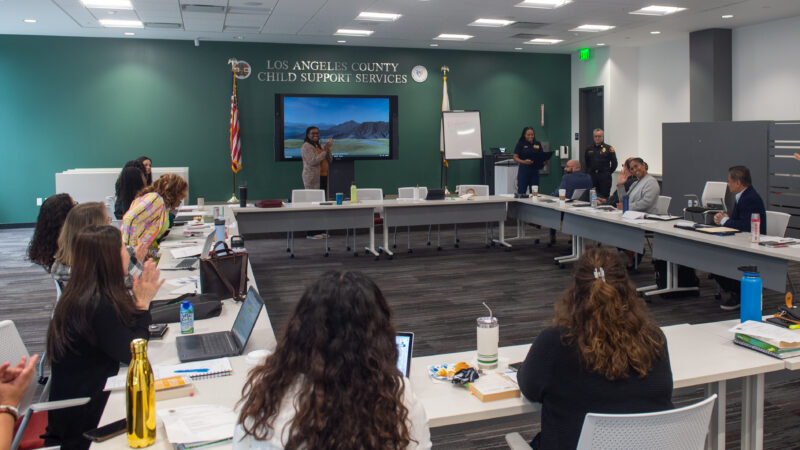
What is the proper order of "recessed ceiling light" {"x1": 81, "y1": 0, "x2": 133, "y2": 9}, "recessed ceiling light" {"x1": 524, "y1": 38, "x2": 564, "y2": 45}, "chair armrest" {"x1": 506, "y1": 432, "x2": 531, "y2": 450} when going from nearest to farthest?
"chair armrest" {"x1": 506, "y1": 432, "x2": 531, "y2": 450}, "recessed ceiling light" {"x1": 81, "y1": 0, "x2": 133, "y2": 9}, "recessed ceiling light" {"x1": 524, "y1": 38, "x2": 564, "y2": 45}

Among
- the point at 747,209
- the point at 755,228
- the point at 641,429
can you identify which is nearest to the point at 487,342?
the point at 641,429

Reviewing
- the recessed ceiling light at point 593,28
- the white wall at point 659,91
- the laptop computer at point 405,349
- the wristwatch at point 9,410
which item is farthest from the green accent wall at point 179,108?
the wristwatch at point 9,410

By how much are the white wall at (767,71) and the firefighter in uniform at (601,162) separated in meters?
2.22

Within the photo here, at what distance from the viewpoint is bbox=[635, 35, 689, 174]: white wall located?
11312 mm

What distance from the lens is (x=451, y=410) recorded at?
6.95 feet

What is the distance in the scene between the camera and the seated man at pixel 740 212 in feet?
18.5

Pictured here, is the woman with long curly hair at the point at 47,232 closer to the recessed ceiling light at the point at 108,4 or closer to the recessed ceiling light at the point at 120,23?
the recessed ceiling light at the point at 108,4

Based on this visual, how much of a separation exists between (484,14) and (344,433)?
27.3 ft

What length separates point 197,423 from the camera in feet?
6.44

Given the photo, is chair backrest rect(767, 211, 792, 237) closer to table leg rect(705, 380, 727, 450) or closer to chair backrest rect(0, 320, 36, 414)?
table leg rect(705, 380, 727, 450)

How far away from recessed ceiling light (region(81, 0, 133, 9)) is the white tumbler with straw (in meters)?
7.17

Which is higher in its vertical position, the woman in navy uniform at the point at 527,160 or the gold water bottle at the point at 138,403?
the woman in navy uniform at the point at 527,160

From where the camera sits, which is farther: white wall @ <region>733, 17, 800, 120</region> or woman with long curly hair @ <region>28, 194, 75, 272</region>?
white wall @ <region>733, 17, 800, 120</region>

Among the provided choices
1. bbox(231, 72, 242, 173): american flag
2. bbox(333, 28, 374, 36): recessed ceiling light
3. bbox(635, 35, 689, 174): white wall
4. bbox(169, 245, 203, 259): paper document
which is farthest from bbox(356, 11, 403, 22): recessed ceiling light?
bbox(635, 35, 689, 174): white wall
